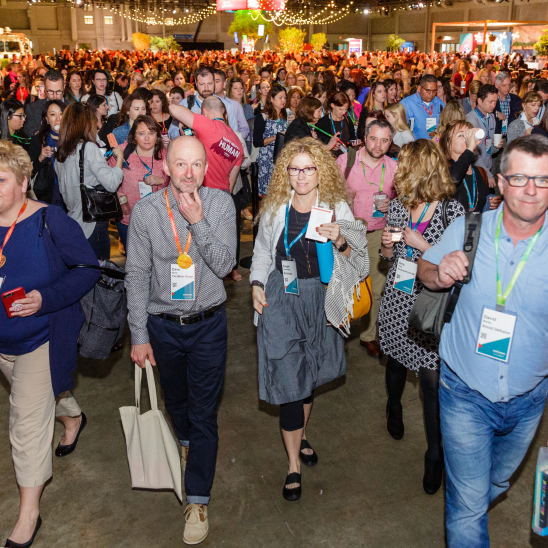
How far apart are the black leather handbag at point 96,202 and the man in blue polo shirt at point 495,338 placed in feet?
9.03

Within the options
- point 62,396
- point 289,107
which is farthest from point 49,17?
point 62,396

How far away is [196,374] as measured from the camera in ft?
9.21

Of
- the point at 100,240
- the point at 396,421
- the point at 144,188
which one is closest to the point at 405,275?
the point at 396,421

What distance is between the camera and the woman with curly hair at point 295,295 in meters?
2.92

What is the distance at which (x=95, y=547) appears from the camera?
274 cm

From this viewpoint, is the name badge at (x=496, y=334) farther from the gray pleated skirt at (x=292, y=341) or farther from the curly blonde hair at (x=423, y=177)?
the curly blonde hair at (x=423, y=177)

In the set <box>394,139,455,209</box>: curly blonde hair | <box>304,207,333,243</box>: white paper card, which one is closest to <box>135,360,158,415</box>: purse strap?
<box>304,207,333,243</box>: white paper card

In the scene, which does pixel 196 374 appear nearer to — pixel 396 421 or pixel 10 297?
pixel 10 297

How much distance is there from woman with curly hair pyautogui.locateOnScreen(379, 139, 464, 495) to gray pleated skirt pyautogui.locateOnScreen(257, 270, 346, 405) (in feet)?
1.64

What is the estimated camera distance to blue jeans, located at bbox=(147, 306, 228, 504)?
2.74 meters

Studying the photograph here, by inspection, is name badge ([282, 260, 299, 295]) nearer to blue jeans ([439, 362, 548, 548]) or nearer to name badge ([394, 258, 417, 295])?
name badge ([394, 258, 417, 295])

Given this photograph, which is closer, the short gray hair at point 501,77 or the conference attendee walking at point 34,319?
the conference attendee walking at point 34,319

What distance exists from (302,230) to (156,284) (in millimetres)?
782

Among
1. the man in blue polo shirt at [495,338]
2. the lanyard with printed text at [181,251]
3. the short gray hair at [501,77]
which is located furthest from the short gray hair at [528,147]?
the short gray hair at [501,77]
